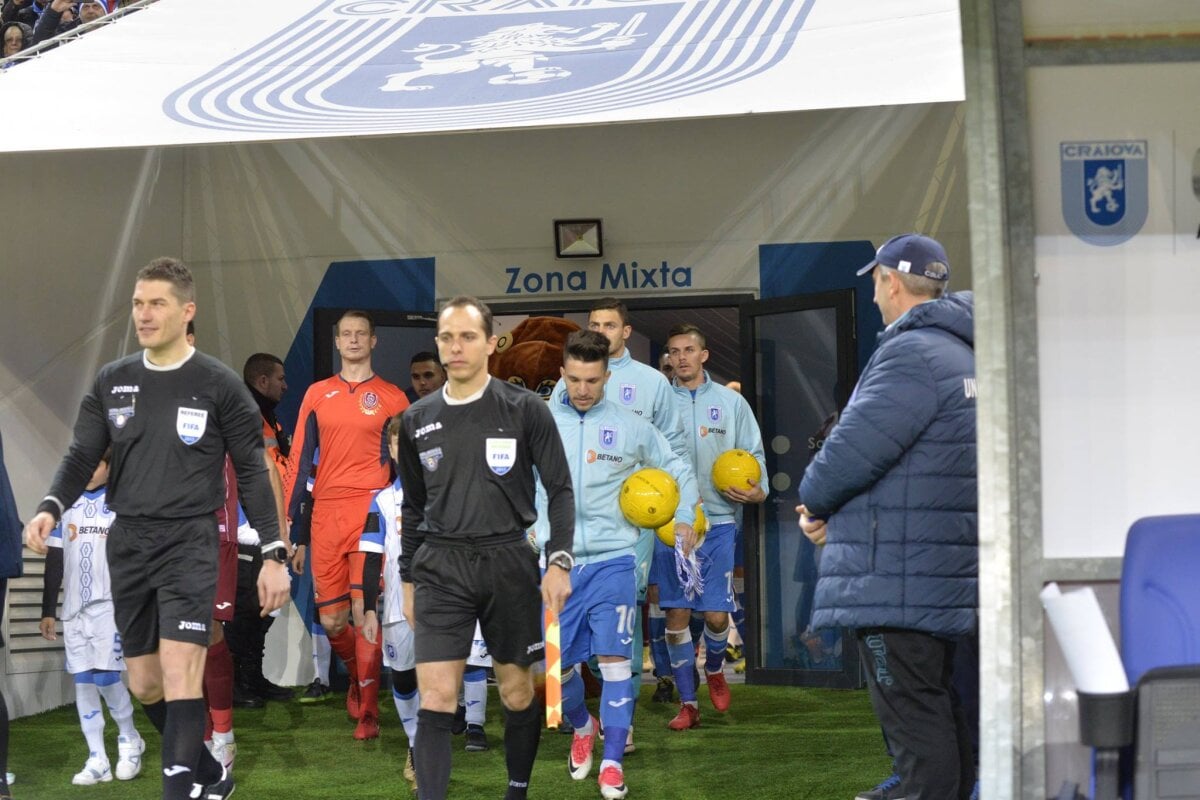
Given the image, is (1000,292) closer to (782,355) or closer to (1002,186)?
(1002,186)

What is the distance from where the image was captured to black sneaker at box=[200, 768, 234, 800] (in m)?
6.04

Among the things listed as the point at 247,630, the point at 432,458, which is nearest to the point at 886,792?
the point at 432,458

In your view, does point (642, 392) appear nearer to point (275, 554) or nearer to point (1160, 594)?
point (275, 554)

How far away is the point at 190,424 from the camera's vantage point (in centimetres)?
571

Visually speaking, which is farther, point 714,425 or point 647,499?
point 714,425

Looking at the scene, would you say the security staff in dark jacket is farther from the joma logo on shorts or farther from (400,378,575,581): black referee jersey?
the joma logo on shorts

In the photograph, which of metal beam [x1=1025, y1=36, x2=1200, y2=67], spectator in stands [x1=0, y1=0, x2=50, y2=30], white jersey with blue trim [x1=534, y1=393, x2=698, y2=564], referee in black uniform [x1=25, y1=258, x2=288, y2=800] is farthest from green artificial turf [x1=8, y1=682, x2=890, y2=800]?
spectator in stands [x1=0, y1=0, x2=50, y2=30]

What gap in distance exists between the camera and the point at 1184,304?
3.54 metres

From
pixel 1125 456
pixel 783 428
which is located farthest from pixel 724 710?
pixel 1125 456

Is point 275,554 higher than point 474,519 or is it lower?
lower

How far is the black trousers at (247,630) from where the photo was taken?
31.6ft

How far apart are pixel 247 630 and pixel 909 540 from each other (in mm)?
6323

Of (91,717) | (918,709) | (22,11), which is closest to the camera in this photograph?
(918,709)

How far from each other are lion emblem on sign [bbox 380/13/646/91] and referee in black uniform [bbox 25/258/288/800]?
2155mm
